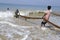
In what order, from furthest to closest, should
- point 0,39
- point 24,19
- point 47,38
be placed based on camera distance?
point 24,19
point 47,38
point 0,39

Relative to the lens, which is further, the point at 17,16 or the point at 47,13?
the point at 17,16

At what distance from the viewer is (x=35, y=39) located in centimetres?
979

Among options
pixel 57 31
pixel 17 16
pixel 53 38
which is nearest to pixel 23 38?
pixel 53 38

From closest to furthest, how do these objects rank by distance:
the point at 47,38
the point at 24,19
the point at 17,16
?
the point at 47,38 < the point at 24,19 < the point at 17,16

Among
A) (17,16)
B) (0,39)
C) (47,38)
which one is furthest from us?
(17,16)

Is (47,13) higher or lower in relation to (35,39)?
higher

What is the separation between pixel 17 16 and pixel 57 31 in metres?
8.52

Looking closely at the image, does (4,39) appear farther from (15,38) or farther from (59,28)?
(59,28)

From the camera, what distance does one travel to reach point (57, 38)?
34.3 ft

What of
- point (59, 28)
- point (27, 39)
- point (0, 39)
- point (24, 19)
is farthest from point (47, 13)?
point (24, 19)

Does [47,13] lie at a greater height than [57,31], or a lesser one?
greater

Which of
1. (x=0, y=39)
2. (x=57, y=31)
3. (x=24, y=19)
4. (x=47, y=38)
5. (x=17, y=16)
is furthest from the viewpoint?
(x=17, y=16)

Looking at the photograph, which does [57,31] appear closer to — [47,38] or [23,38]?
[47,38]

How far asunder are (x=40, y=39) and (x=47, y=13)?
3240 millimetres
